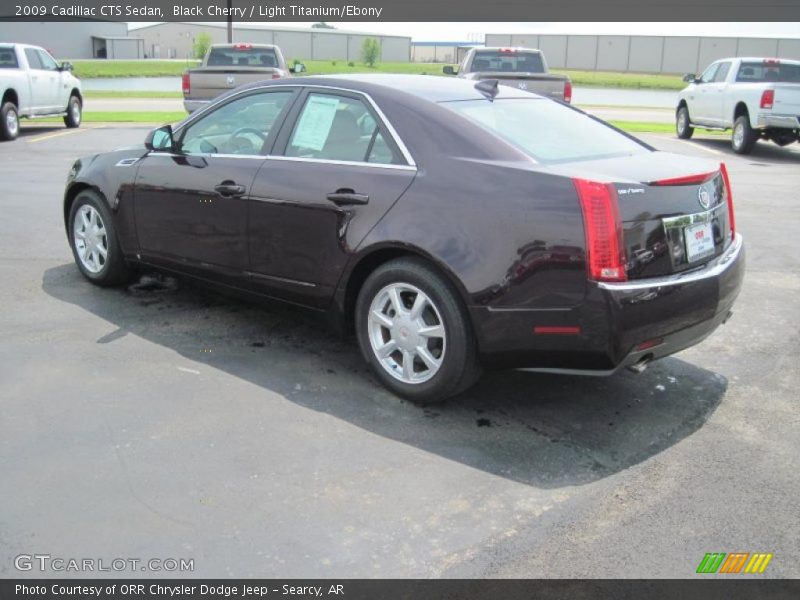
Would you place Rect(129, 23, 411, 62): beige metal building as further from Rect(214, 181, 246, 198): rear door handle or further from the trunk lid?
the trunk lid

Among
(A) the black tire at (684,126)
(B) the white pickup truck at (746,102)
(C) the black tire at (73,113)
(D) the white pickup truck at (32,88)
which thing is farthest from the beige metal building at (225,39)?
(B) the white pickup truck at (746,102)

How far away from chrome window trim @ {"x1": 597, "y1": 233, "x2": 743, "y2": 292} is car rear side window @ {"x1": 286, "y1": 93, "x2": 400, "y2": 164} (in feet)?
4.55

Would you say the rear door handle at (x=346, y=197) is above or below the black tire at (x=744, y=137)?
above

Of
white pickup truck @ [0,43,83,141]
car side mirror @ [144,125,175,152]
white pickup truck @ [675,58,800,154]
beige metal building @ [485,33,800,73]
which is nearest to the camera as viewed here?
car side mirror @ [144,125,175,152]

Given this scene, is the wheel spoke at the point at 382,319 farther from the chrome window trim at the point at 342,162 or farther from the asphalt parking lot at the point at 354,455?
the chrome window trim at the point at 342,162

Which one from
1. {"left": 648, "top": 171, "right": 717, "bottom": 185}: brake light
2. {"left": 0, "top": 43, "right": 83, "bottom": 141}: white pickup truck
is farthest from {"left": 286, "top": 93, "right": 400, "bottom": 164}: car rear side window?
{"left": 0, "top": 43, "right": 83, "bottom": 141}: white pickup truck

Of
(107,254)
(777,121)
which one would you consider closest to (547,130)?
(107,254)

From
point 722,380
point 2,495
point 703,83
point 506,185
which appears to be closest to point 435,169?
point 506,185

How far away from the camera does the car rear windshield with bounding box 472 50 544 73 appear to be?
60.2 feet

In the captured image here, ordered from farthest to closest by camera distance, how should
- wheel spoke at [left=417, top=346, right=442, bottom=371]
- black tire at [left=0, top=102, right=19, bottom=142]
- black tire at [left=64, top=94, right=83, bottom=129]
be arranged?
black tire at [left=64, top=94, right=83, bottom=129] → black tire at [left=0, top=102, right=19, bottom=142] → wheel spoke at [left=417, top=346, right=442, bottom=371]

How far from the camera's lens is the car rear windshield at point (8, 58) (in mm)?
17078

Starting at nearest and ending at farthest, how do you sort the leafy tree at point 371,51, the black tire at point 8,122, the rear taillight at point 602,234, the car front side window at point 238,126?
the rear taillight at point 602,234
the car front side window at point 238,126
the black tire at point 8,122
the leafy tree at point 371,51

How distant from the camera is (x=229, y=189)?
5188mm

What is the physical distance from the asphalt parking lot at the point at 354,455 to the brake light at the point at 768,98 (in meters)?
11.4
